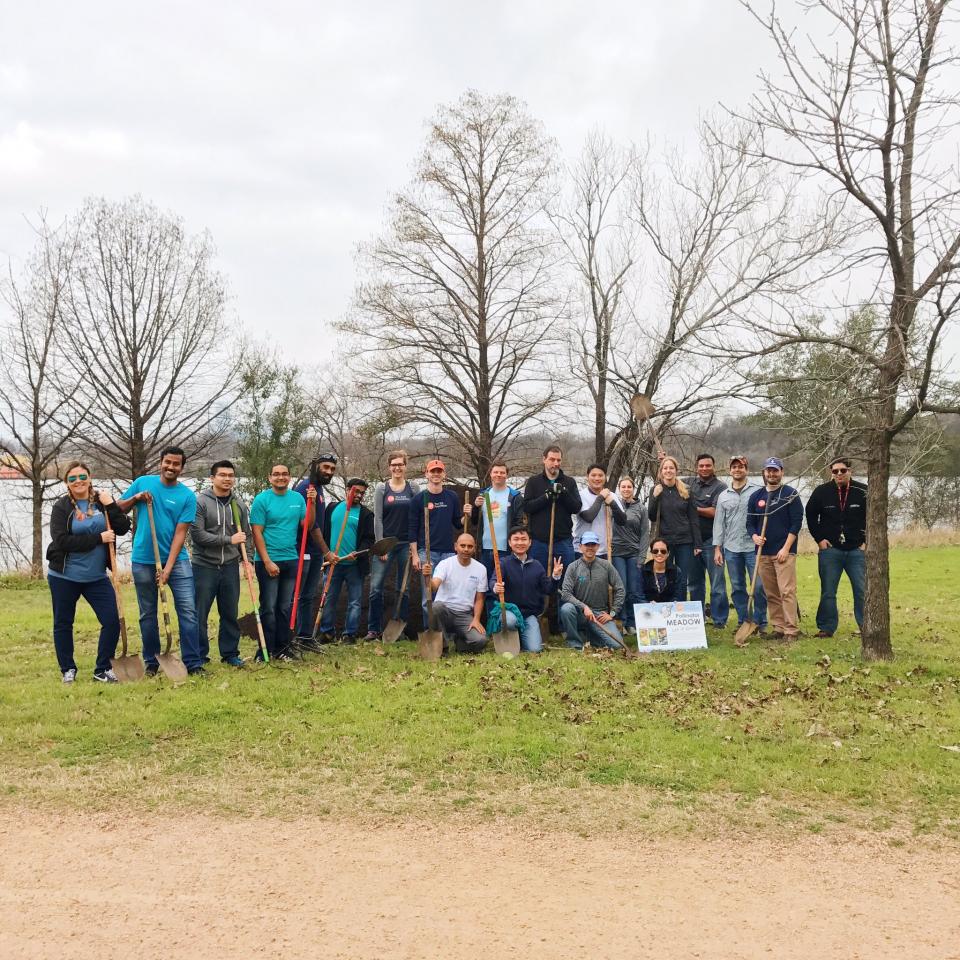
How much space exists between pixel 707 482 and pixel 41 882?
8.40 meters

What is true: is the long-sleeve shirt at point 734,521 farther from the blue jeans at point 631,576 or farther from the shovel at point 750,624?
the blue jeans at point 631,576

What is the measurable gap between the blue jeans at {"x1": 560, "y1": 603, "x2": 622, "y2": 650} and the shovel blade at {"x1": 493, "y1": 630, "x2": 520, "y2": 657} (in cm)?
63

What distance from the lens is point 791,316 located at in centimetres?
791

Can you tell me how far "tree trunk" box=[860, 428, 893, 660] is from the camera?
26.8 ft

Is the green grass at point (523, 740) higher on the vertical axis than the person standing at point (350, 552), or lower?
lower

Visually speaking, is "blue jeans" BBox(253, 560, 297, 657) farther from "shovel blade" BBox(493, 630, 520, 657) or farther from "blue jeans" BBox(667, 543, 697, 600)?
"blue jeans" BBox(667, 543, 697, 600)

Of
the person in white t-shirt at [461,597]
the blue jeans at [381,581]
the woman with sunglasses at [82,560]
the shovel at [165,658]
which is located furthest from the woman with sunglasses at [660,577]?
the woman with sunglasses at [82,560]

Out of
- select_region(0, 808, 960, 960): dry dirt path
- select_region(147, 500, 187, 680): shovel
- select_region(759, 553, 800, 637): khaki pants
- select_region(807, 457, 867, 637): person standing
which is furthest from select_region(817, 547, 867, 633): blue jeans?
select_region(147, 500, 187, 680): shovel

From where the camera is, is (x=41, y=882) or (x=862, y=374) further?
(x=862, y=374)

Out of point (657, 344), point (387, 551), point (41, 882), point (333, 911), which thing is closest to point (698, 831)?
point (333, 911)

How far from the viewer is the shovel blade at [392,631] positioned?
9.76 m

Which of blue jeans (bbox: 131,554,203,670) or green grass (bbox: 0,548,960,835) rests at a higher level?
blue jeans (bbox: 131,554,203,670)

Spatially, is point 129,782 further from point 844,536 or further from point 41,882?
point 844,536

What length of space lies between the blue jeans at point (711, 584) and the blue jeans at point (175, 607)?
5.65 meters
